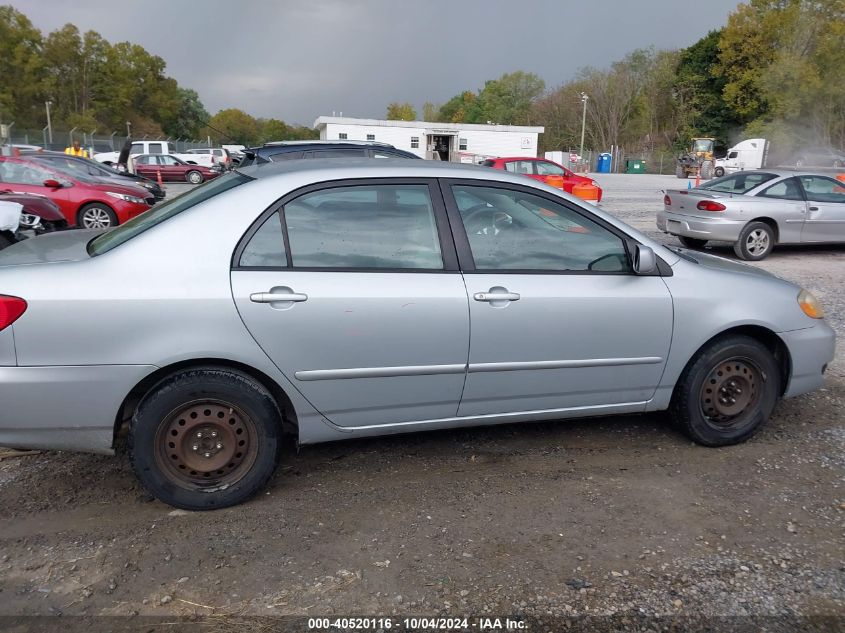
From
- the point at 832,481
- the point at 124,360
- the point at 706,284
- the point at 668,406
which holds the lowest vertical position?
the point at 832,481

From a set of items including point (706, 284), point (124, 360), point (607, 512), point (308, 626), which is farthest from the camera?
point (706, 284)

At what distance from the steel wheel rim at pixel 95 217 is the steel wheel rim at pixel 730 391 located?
11625 millimetres

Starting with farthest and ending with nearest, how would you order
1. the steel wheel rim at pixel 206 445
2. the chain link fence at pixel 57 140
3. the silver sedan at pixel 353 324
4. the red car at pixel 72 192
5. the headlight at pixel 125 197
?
the chain link fence at pixel 57 140 < the headlight at pixel 125 197 < the red car at pixel 72 192 < the steel wheel rim at pixel 206 445 < the silver sedan at pixel 353 324

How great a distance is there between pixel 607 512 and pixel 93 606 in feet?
7.49

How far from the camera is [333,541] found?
9.85ft

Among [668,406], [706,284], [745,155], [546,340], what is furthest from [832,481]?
[745,155]

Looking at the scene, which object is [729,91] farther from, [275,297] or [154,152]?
[275,297]

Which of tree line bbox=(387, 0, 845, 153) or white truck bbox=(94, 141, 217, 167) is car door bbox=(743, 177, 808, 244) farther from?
tree line bbox=(387, 0, 845, 153)

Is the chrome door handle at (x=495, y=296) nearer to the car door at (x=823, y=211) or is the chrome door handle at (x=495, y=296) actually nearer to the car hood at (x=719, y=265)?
the car hood at (x=719, y=265)

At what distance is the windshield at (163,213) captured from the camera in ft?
10.7

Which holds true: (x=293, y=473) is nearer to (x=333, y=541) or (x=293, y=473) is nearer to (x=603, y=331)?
(x=333, y=541)

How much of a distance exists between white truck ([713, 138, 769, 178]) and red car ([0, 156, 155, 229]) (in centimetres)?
3852

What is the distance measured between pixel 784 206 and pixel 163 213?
33.7 ft

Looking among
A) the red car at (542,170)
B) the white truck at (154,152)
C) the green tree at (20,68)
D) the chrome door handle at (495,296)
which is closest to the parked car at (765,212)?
the red car at (542,170)
